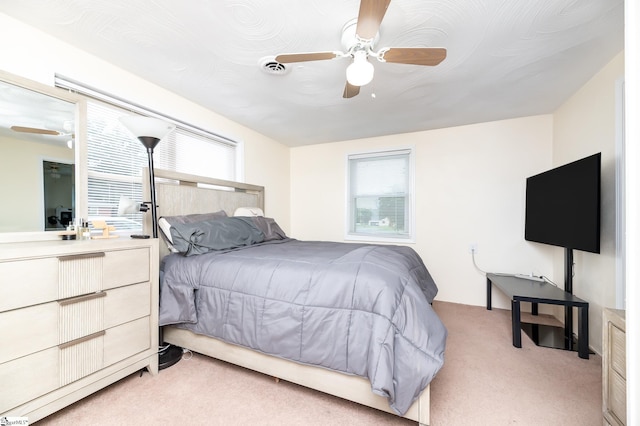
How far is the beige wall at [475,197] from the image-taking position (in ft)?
10.1

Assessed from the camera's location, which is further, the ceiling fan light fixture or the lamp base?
the lamp base

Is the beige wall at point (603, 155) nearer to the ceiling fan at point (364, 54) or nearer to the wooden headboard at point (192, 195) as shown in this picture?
the ceiling fan at point (364, 54)

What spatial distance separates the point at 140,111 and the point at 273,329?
7.23 ft

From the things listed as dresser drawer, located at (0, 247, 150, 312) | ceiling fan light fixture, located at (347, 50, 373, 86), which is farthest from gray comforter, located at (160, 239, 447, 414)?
ceiling fan light fixture, located at (347, 50, 373, 86)

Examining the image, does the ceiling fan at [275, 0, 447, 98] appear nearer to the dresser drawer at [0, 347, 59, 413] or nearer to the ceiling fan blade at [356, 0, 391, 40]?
the ceiling fan blade at [356, 0, 391, 40]

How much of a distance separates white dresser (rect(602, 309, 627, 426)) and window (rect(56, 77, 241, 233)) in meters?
3.08

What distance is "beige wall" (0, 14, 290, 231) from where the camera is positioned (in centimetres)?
164

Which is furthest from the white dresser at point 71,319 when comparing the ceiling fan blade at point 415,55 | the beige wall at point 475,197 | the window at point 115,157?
the beige wall at point 475,197

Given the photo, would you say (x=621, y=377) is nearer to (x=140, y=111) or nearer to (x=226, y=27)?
(x=226, y=27)

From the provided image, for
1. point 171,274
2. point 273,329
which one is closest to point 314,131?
point 171,274

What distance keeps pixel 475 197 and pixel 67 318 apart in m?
3.88

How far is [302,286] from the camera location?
1.56 metres

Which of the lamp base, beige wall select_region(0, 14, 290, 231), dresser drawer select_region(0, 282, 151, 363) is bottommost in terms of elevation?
the lamp base

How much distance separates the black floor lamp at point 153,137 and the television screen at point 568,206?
3207 mm
